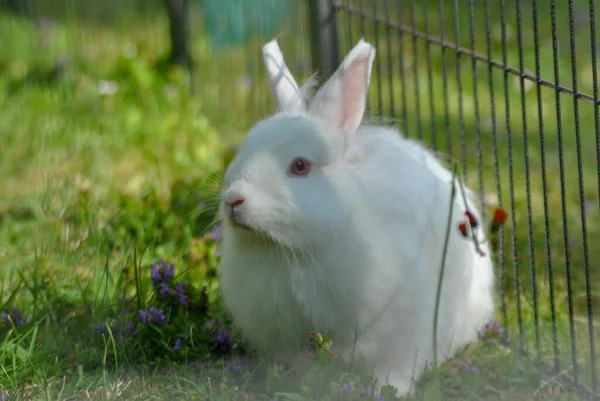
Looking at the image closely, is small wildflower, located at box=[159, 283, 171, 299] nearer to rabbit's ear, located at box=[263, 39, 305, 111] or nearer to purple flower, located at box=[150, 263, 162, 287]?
purple flower, located at box=[150, 263, 162, 287]

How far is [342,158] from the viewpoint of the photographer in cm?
269

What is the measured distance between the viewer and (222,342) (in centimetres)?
288

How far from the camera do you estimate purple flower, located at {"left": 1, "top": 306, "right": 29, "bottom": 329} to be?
2861 mm

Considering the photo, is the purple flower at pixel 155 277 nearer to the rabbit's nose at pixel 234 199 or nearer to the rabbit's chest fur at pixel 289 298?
the rabbit's chest fur at pixel 289 298

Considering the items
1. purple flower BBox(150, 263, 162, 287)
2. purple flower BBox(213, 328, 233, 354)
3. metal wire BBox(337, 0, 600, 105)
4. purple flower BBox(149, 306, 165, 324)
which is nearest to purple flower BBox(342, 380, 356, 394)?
purple flower BBox(213, 328, 233, 354)

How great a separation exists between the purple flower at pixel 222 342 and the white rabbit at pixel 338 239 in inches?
4.3

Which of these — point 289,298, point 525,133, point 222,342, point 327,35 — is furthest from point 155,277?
point 327,35

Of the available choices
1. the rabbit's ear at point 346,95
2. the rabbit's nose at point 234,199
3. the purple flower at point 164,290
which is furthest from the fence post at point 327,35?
the rabbit's nose at point 234,199

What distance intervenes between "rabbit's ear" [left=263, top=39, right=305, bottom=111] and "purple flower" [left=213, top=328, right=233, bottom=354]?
0.73 metres

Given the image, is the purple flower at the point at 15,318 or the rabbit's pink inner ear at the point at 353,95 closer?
the rabbit's pink inner ear at the point at 353,95

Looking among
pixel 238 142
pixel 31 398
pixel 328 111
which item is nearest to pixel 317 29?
pixel 238 142

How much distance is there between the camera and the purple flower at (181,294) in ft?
9.67

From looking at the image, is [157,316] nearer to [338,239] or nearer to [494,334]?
[338,239]

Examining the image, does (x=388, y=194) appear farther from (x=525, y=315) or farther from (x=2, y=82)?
(x=2, y=82)
